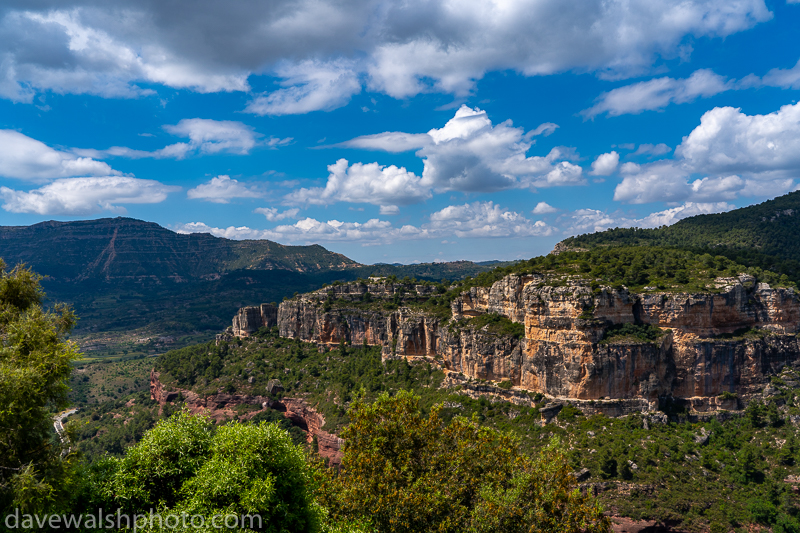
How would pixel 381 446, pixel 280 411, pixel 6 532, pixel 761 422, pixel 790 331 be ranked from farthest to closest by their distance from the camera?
pixel 280 411 → pixel 790 331 → pixel 761 422 → pixel 381 446 → pixel 6 532

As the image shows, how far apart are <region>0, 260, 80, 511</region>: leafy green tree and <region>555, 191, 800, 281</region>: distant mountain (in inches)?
4280

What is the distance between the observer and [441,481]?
2600 cm

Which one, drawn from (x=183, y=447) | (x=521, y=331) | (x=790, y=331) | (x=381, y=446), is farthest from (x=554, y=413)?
(x=183, y=447)

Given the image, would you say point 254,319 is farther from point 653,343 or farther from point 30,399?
point 30,399

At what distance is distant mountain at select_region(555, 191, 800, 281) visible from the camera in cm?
10606

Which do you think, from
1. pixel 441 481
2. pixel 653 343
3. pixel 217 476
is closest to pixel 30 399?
pixel 217 476

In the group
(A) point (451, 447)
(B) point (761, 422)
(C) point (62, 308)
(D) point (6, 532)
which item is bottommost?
(B) point (761, 422)

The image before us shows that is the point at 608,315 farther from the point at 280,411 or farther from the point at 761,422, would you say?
the point at 280,411

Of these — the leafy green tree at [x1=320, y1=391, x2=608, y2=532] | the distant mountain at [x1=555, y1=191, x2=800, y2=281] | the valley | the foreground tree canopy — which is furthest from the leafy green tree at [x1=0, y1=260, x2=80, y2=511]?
the distant mountain at [x1=555, y1=191, x2=800, y2=281]

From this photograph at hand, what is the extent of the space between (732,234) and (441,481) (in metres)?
126

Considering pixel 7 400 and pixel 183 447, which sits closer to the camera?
pixel 7 400

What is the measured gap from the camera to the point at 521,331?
70000 millimetres

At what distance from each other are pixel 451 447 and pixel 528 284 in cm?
4523

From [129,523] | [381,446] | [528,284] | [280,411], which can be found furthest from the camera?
[280,411]
